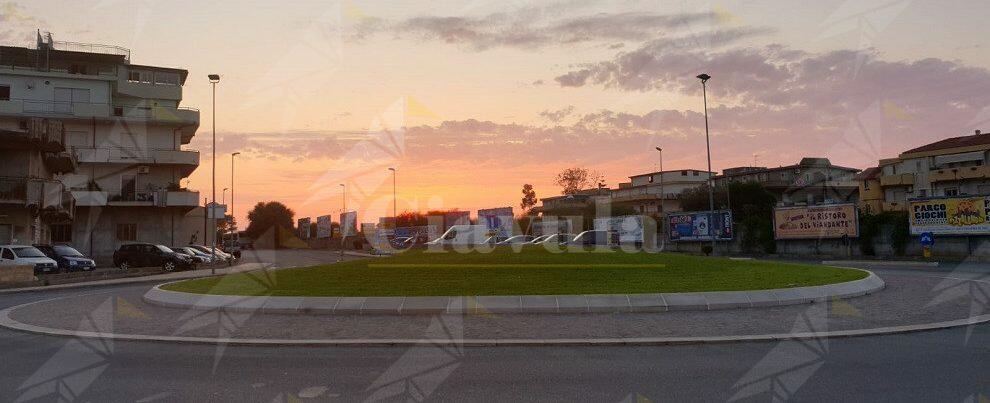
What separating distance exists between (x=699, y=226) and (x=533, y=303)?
40.5 meters

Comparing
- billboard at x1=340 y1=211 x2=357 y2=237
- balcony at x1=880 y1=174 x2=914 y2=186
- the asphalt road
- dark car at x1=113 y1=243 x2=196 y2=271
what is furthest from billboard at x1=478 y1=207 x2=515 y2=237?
the asphalt road

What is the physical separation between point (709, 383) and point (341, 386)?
402 centimetres

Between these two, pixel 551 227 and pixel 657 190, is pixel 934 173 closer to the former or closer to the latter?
pixel 551 227

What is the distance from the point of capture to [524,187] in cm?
13138

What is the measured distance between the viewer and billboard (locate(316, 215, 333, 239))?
95.6 m

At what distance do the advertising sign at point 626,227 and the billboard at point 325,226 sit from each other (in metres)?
47.3

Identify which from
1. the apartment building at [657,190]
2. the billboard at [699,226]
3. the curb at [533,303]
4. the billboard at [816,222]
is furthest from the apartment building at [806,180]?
the curb at [533,303]

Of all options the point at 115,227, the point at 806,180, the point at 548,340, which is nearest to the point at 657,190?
the point at 806,180

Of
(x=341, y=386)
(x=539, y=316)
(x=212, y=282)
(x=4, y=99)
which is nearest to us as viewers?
(x=341, y=386)

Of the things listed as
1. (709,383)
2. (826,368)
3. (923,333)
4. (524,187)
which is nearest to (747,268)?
(923,333)

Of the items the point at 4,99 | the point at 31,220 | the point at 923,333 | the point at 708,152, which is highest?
the point at 4,99

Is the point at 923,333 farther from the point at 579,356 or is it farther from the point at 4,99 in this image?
the point at 4,99

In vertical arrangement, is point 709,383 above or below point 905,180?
below

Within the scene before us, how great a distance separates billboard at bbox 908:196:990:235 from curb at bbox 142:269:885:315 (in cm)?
2562
